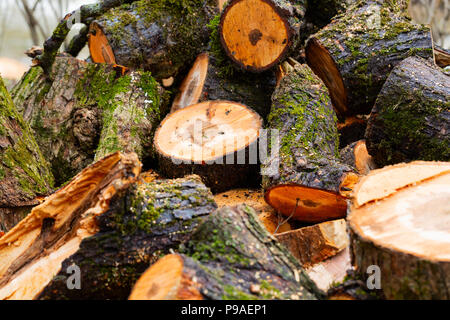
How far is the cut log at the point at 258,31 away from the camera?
130 inches

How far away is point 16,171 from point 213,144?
132 cm

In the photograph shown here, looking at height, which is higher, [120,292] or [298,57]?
[298,57]

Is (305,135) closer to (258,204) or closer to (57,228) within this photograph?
(258,204)

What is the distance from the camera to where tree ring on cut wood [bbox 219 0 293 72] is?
3318 mm

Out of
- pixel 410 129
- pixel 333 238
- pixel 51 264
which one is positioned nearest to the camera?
pixel 51 264

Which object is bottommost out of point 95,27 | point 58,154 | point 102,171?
point 58,154

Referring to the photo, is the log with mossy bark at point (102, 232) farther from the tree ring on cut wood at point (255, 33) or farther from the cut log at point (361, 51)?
the cut log at point (361, 51)

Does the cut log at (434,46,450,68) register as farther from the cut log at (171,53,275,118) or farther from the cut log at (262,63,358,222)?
the cut log at (171,53,275,118)

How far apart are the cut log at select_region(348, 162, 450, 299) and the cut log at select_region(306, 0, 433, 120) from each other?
158cm

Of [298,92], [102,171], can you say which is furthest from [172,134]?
[102,171]

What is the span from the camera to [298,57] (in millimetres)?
3938

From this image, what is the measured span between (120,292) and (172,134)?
1.49 m
